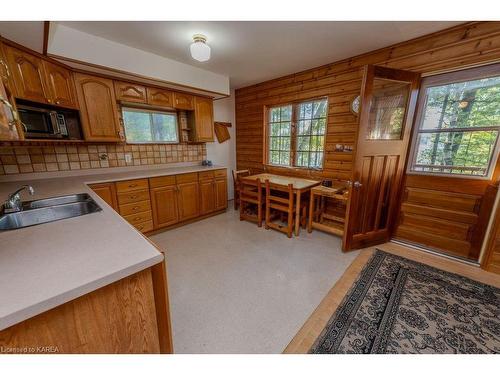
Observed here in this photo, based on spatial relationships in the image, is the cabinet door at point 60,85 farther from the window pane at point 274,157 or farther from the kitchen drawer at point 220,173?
the window pane at point 274,157

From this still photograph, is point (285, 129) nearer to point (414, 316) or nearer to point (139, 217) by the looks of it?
point (139, 217)

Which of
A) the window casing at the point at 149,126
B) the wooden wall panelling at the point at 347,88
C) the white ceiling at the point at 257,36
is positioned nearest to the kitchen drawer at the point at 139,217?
the window casing at the point at 149,126

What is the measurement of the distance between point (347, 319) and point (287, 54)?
2949 millimetres

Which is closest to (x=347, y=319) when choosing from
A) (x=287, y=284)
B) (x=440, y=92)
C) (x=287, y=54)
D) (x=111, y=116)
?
(x=287, y=284)

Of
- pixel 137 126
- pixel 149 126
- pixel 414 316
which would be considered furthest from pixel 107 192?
pixel 414 316

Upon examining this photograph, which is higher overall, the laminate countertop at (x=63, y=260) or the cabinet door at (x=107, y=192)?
the laminate countertop at (x=63, y=260)

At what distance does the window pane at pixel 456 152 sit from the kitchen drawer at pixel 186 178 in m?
3.01

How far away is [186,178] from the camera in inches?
122

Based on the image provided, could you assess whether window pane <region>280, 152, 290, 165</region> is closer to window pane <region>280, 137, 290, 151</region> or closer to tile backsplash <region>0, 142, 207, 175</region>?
window pane <region>280, 137, 290, 151</region>

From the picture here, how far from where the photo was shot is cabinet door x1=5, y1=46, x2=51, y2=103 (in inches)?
66.9

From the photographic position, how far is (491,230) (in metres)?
1.95

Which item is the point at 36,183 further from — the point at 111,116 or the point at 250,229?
the point at 250,229

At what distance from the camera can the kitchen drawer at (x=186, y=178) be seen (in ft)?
9.83

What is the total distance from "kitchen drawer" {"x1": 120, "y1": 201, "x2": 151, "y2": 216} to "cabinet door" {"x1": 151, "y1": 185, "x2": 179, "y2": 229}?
9cm
